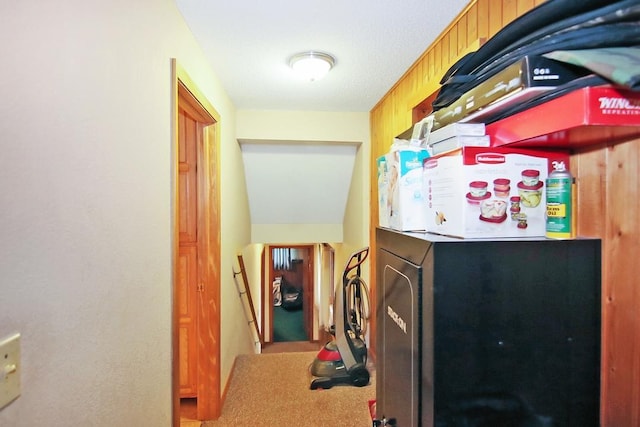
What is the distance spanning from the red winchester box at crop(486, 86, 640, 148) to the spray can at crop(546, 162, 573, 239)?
10cm

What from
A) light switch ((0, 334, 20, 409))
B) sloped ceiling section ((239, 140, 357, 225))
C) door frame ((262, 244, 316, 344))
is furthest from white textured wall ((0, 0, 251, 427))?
door frame ((262, 244, 316, 344))

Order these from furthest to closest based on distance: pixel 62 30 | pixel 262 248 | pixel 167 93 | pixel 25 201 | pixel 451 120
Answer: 1. pixel 262 248
2. pixel 167 93
3. pixel 451 120
4. pixel 62 30
5. pixel 25 201

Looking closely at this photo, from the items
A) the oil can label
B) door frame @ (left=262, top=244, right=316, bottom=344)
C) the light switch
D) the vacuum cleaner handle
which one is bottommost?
door frame @ (left=262, top=244, right=316, bottom=344)

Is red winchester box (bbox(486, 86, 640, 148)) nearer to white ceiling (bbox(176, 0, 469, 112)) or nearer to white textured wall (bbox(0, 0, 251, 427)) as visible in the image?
white ceiling (bbox(176, 0, 469, 112))

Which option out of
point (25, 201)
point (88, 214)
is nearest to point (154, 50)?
point (88, 214)

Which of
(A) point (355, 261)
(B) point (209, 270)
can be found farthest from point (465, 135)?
(A) point (355, 261)

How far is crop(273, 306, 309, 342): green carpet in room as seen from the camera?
23.2ft

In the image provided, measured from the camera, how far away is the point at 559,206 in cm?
85

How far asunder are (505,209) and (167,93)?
1367mm

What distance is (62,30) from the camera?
2.48 feet

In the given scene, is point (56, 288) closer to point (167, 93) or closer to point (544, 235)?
Answer: point (167, 93)

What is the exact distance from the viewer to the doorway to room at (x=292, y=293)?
7035 mm

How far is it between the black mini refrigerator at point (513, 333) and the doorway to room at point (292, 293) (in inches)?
231

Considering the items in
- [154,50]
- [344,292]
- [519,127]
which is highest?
[154,50]
